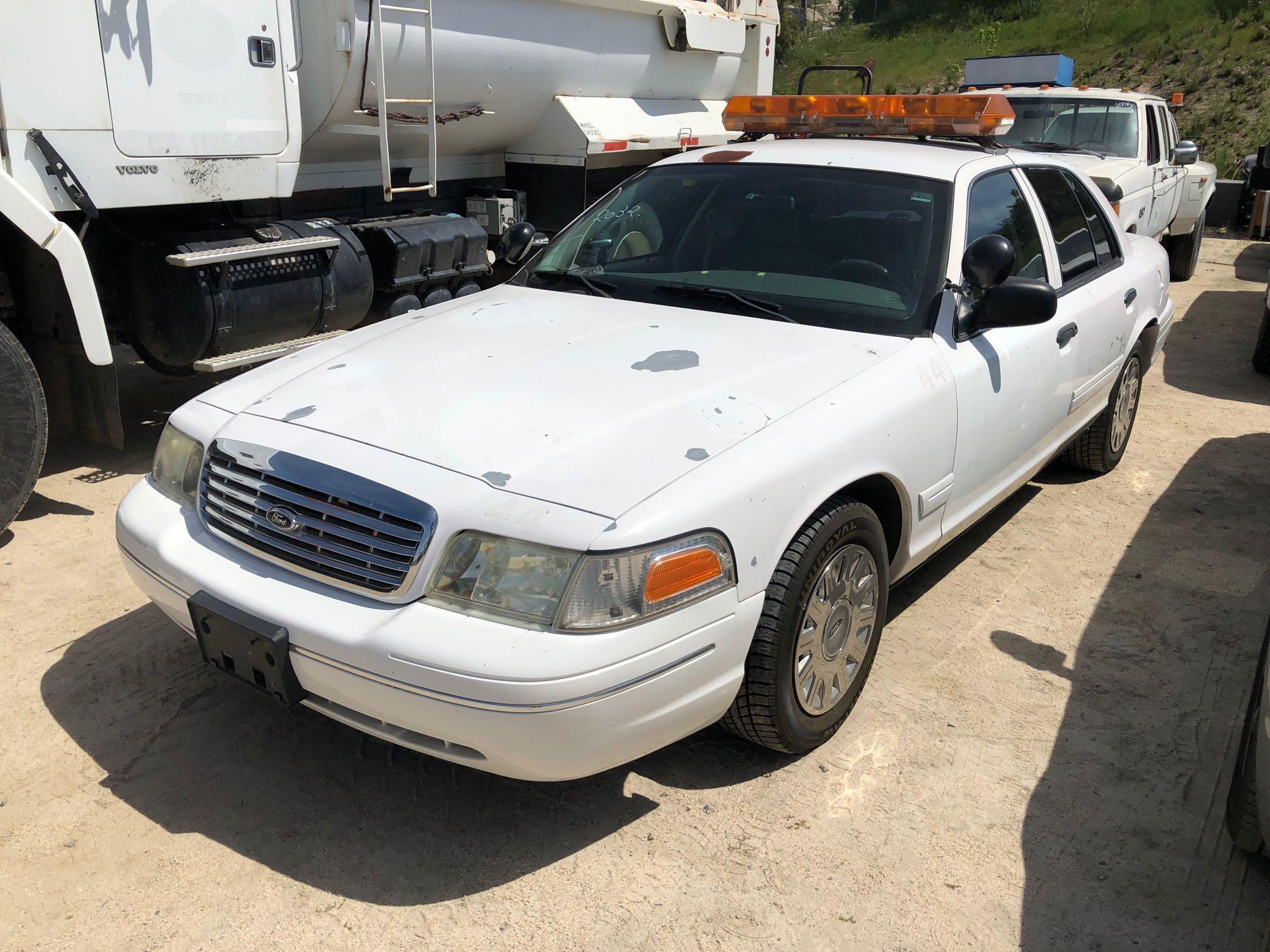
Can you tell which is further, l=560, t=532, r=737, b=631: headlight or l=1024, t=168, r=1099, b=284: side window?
l=1024, t=168, r=1099, b=284: side window

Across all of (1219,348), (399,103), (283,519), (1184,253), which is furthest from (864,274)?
(1184,253)

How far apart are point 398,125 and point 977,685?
470cm

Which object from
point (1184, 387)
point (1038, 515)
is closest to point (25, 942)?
point (1038, 515)

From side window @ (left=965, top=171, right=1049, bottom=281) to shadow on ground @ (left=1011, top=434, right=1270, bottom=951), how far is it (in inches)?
54.0

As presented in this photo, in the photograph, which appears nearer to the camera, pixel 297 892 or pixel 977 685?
pixel 297 892

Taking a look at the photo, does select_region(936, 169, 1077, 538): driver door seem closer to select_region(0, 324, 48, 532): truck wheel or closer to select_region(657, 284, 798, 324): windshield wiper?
select_region(657, 284, 798, 324): windshield wiper

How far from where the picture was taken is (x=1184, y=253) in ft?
37.0

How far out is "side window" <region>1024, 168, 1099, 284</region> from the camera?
→ 4.34 m

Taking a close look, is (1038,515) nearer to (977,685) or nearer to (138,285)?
(977,685)

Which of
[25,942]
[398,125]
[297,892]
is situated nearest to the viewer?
[25,942]

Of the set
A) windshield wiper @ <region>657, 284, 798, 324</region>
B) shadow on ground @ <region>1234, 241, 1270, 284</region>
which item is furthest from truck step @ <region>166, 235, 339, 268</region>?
shadow on ground @ <region>1234, 241, 1270, 284</region>

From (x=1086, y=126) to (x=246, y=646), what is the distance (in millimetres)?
8715

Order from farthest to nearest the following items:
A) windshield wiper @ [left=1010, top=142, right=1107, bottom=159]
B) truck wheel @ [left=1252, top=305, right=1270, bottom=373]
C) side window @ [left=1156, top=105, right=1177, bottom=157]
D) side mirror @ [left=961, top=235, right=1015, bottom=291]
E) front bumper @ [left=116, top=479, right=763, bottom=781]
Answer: side window @ [left=1156, top=105, right=1177, bottom=157], windshield wiper @ [left=1010, top=142, right=1107, bottom=159], truck wheel @ [left=1252, top=305, right=1270, bottom=373], side mirror @ [left=961, top=235, right=1015, bottom=291], front bumper @ [left=116, top=479, right=763, bottom=781]

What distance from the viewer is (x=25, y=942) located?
2.40 m
